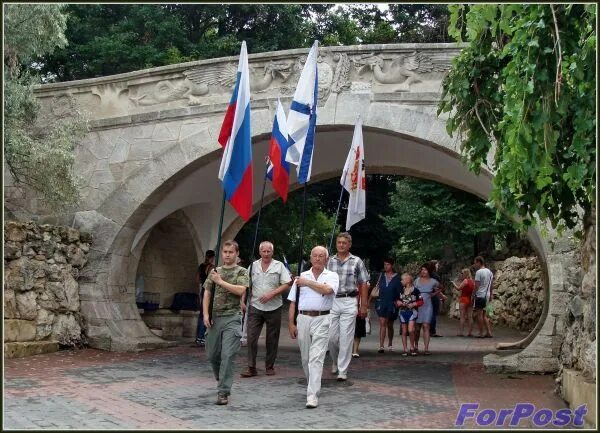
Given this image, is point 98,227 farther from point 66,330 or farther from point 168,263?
point 168,263

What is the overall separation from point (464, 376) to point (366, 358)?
2.18 meters

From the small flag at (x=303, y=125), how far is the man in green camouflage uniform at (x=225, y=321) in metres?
1.79

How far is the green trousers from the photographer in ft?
21.5

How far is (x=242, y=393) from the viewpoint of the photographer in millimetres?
7234

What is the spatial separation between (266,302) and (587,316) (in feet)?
12.9

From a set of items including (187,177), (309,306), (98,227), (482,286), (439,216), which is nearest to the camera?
(309,306)

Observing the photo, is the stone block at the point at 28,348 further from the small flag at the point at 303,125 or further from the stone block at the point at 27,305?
the small flag at the point at 303,125

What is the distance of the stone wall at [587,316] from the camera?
572cm

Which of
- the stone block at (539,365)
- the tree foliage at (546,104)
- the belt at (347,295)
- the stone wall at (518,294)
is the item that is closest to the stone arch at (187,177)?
the stone block at (539,365)

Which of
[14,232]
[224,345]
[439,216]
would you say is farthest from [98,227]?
[439,216]

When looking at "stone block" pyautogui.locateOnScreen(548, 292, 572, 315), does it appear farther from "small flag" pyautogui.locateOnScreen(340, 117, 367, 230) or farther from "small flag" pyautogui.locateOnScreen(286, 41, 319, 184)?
"small flag" pyautogui.locateOnScreen(286, 41, 319, 184)

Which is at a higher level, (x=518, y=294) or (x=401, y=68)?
(x=401, y=68)

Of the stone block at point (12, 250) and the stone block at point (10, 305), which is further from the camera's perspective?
the stone block at point (12, 250)

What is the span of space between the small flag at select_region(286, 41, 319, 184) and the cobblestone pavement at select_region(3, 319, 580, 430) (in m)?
2.57
